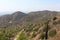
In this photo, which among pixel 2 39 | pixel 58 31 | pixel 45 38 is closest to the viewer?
pixel 2 39

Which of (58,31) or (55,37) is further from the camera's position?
(58,31)

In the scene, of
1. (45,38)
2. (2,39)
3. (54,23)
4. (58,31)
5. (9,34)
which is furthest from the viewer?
(9,34)

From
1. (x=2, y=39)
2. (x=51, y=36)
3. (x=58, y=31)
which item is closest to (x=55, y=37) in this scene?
(x=51, y=36)

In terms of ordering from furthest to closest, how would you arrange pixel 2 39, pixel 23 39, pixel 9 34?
pixel 9 34, pixel 2 39, pixel 23 39

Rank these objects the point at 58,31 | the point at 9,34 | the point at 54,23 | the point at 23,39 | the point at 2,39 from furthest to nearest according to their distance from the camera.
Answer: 1. the point at 9,34
2. the point at 54,23
3. the point at 58,31
4. the point at 2,39
5. the point at 23,39

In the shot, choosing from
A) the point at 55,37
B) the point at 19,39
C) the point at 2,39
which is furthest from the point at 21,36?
the point at 55,37

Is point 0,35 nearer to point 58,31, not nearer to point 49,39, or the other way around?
point 49,39

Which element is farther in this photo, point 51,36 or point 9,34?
point 9,34

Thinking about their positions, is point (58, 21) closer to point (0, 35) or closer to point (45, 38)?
point (45, 38)

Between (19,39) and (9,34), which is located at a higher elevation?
(19,39)
